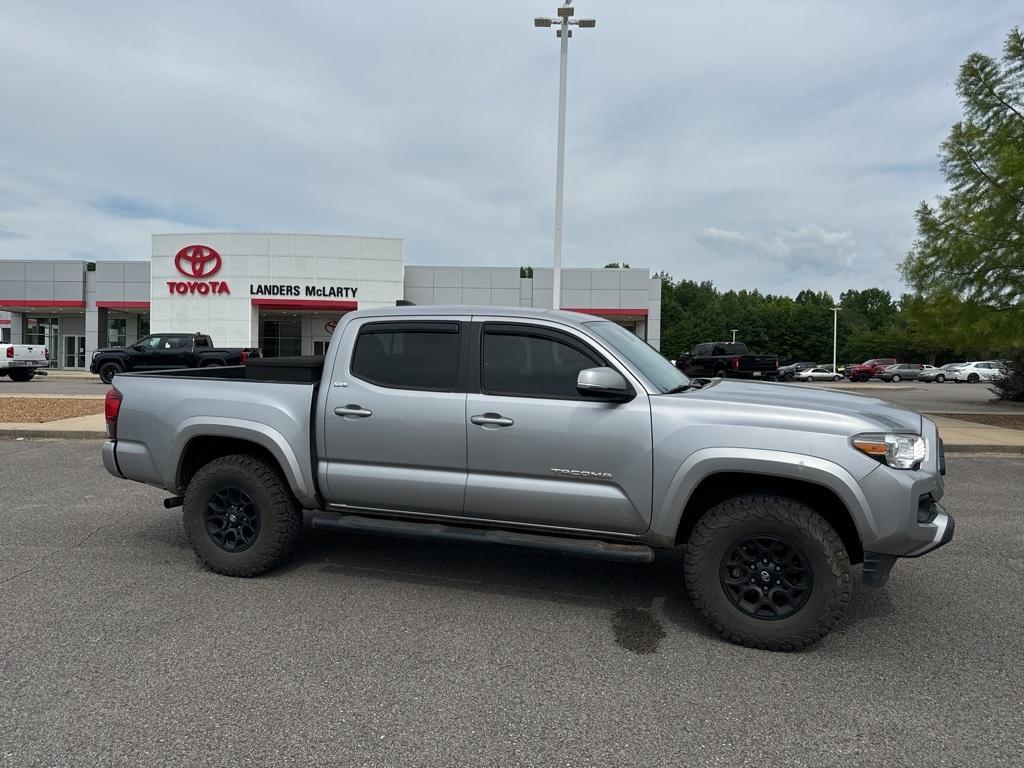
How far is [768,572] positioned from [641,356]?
1.59 meters

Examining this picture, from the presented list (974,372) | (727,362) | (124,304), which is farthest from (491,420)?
(974,372)

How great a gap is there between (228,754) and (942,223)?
73.8ft

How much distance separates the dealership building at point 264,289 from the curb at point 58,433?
1017 inches

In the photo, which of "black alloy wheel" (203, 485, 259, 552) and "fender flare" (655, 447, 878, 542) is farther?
"black alloy wheel" (203, 485, 259, 552)

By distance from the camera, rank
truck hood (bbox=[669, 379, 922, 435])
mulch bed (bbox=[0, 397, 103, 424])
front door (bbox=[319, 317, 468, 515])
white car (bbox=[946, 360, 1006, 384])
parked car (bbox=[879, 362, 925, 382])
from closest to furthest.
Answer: truck hood (bbox=[669, 379, 922, 435]) → front door (bbox=[319, 317, 468, 515]) → mulch bed (bbox=[0, 397, 103, 424]) → white car (bbox=[946, 360, 1006, 384]) → parked car (bbox=[879, 362, 925, 382])

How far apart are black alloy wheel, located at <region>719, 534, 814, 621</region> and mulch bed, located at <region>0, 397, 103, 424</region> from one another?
13207 mm

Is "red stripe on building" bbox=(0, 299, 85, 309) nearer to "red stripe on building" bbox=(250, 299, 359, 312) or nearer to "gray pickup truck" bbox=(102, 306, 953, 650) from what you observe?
"red stripe on building" bbox=(250, 299, 359, 312)

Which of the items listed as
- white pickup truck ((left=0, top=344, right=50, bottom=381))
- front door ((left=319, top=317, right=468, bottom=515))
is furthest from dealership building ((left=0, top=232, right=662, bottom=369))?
front door ((left=319, top=317, right=468, bottom=515))

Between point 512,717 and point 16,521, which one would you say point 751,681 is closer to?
point 512,717

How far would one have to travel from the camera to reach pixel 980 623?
416 centimetres

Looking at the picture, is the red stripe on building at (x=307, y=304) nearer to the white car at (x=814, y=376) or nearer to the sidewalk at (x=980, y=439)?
the sidewalk at (x=980, y=439)

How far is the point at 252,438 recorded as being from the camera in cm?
464

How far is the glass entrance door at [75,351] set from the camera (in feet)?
152

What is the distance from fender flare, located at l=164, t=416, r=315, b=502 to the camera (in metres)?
4.58
